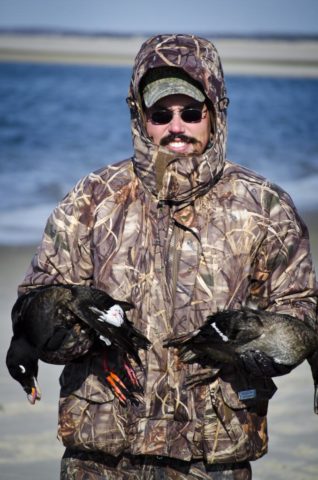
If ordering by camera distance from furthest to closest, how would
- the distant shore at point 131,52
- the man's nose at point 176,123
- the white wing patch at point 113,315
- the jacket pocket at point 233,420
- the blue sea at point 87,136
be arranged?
the distant shore at point 131,52 → the blue sea at point 87,136 → the man's nose at point 176,123 → the jacket pocket at point 233,420 → the white wing patch at point 113,315

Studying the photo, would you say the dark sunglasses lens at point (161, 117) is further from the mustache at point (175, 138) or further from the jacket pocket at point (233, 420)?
the jacket pocket at point (233, 420)

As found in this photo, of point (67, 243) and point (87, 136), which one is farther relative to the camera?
point (87, 136)

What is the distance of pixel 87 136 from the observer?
21656 millimetres

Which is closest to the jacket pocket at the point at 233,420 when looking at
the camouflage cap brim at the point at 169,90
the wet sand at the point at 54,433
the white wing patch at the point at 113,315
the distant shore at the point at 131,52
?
the white wing patch at the point at 113,315

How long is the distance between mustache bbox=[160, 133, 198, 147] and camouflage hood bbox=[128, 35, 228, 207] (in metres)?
0.05

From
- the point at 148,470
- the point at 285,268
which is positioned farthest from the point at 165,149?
the point at 148,470

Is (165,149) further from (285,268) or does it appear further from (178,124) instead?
(285,268)

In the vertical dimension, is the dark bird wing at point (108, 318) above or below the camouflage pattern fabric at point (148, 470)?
above

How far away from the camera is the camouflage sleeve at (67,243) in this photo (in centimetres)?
450

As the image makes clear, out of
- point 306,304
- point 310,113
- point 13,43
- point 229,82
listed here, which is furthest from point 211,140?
point 13,43

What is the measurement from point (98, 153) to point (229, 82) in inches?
725

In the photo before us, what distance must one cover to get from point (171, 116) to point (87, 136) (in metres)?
17.2

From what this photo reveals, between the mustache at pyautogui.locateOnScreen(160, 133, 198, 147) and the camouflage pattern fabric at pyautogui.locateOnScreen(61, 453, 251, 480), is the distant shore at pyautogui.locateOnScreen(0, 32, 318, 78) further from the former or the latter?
the camouflage pattern fabric at pyautogui.locateOnScreen(61, 453, 251, 480)

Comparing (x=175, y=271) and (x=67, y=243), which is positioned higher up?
(x=67, y=243)
